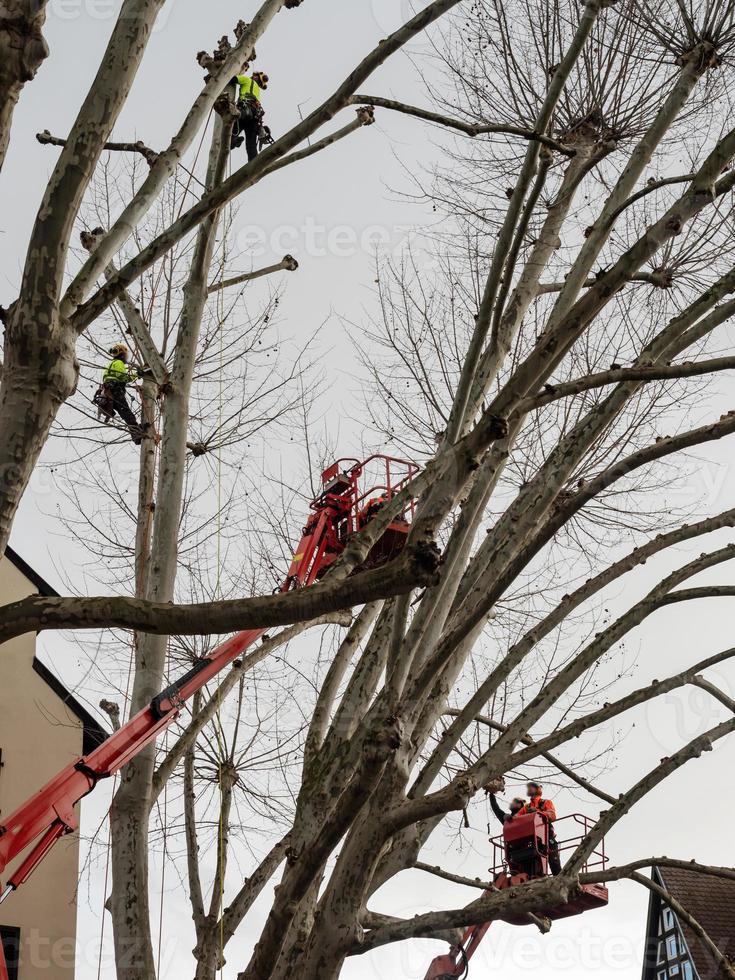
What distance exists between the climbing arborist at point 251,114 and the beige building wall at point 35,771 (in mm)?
4732

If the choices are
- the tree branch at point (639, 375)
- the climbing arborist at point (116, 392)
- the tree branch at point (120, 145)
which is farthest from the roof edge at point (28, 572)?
the tree branch at point (639, 375)

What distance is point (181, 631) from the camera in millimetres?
3660

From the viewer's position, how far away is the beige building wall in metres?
10.9

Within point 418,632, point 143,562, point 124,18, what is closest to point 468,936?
point 143,562

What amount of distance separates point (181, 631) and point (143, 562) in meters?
4.70

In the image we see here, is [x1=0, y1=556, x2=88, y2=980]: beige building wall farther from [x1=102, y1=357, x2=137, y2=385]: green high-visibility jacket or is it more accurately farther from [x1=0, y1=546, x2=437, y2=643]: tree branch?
[x1=0, y1=546, x2=437, y2=643]: tree branch

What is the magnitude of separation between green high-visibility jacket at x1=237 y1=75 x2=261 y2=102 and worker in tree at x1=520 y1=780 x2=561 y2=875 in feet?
22.3

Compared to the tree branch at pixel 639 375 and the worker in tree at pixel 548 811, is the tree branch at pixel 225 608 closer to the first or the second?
the tree branch at pixel 639 375

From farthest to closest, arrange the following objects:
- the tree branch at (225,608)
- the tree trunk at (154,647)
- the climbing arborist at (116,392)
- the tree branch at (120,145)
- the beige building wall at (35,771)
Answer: the beige building wall at (35,771)
the climbing arborist at (116,392)
the tree trunk at (154,647)
the tree branch at (120,145)
the tree branch at (225,608)

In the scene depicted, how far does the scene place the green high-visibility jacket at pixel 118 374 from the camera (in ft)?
31.7

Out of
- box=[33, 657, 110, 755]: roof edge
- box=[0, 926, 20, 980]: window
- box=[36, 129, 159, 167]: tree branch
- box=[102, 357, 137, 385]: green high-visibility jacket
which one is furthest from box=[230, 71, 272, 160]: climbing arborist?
box=[0, 926, 20, 980]: window

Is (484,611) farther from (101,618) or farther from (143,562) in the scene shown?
(143,562)

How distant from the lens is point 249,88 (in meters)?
10.0

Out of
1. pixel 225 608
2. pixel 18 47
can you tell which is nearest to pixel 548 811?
pixel 225 608
